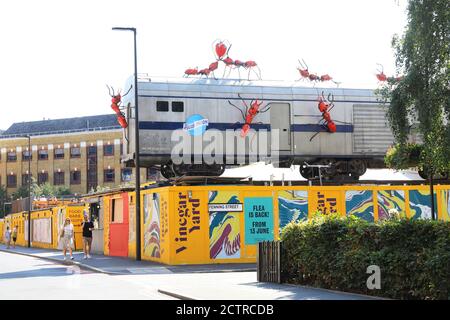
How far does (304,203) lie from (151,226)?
225 inches

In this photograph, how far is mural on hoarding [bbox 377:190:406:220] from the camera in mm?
28125

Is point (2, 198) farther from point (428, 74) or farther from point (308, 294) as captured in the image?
point (428, 74)

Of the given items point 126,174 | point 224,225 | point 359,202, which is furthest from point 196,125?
point 126,174

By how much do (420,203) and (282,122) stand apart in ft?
20.3

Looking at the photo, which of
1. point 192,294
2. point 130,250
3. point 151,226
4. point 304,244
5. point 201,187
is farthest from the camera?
point 130,250

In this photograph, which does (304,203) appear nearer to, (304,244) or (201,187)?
(201,187)

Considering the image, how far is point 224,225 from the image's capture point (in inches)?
1029

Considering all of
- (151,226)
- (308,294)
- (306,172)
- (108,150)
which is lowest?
(308,294)

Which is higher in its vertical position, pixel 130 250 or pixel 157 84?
pixel 157 84

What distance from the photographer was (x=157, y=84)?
86.9 ft

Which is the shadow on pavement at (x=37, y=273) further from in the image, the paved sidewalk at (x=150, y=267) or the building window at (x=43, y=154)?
the building window at (x=43, y=154)

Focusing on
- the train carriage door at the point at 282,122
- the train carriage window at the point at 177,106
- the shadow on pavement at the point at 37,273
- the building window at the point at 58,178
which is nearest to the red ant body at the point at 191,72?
the train carriage window at the point at 177,106
